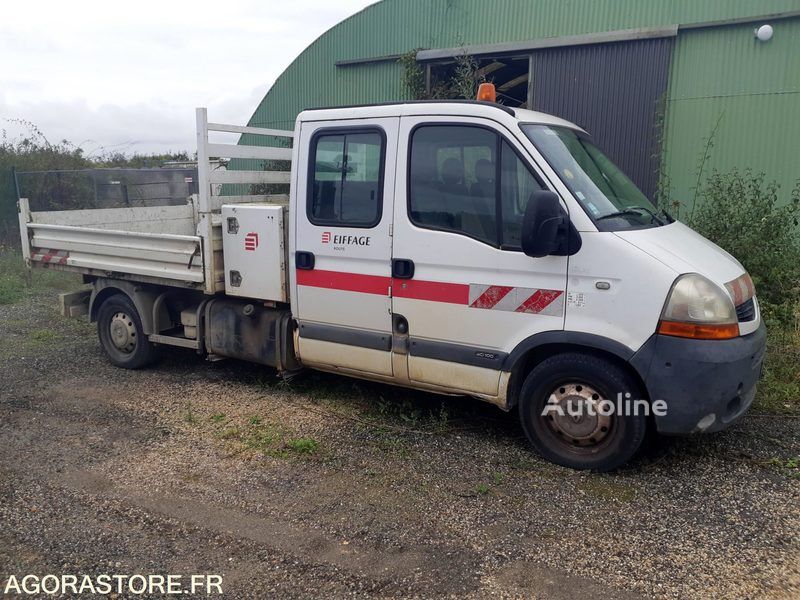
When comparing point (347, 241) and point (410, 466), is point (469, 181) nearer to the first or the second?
point (347, 241)

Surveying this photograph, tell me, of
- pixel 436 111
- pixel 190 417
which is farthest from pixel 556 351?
pixel 190 417

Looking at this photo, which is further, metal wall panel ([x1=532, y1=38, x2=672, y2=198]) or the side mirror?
metal wall panel ([x1=532, y1=38, x2=672, y2=198])

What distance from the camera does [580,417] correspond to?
4527 millimetres

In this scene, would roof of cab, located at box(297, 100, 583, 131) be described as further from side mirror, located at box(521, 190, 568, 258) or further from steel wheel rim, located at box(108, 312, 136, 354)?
steel wheel rim, located at box(108, 312, 136, 354)

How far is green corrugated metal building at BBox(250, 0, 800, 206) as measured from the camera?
31.7ft

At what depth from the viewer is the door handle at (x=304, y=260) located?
5.46 meters

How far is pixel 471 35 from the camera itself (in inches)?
468

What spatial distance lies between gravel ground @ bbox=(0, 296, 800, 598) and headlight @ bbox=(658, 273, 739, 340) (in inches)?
41.1

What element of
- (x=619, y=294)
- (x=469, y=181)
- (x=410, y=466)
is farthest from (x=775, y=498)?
(x=469, y=181)

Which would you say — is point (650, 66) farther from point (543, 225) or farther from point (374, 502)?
point (374, 502)

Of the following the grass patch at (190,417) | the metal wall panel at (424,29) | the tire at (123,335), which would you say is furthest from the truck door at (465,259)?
the metal wall panel at (424,29)

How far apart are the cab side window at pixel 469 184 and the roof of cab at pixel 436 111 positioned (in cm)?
11

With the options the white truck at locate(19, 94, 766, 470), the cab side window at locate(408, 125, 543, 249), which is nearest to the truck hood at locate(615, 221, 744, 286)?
the white truck at locate(19, 94, 766, 470)

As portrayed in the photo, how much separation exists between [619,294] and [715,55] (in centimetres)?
749
